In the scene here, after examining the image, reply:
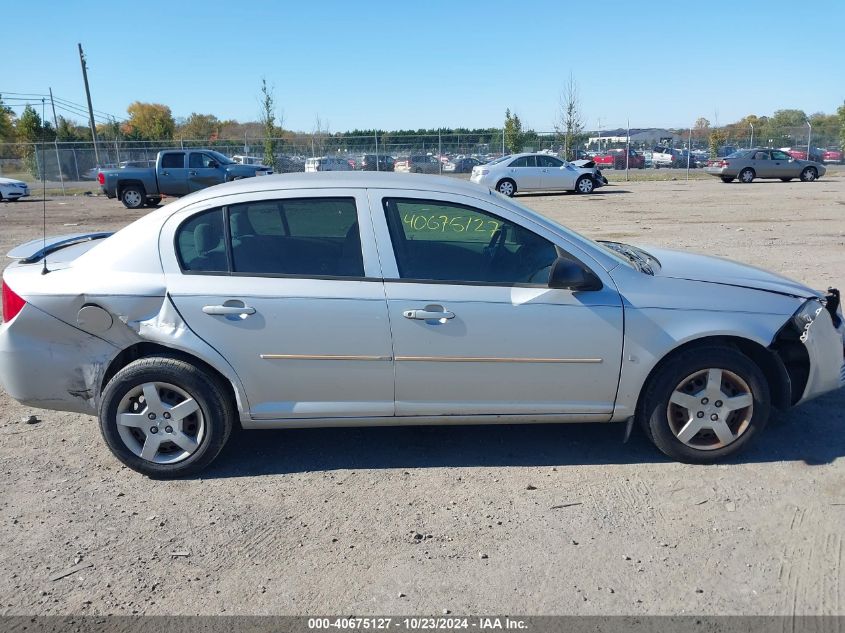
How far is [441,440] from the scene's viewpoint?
4625mm

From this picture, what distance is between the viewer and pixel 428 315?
154 inches

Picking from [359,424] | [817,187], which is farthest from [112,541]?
[817,187]

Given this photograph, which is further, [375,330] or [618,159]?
[618,159]

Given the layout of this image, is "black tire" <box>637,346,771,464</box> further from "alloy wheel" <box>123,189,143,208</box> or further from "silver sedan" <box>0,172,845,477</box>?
"alloy wheel" <box>123,189,143,208</box>

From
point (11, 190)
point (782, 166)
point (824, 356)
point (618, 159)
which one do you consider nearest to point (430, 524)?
point (824, 356)

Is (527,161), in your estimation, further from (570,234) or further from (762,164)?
(570,234)

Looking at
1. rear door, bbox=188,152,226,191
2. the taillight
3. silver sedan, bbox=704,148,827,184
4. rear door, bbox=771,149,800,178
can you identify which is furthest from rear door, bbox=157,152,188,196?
rear door, bbox=771,149,800,178

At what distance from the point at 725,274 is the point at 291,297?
263 centimetres

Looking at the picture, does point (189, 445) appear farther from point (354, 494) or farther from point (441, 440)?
point (441, 440)

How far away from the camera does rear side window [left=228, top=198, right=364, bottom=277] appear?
407 centimetres

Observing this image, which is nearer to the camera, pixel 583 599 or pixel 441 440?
pixel 583 599

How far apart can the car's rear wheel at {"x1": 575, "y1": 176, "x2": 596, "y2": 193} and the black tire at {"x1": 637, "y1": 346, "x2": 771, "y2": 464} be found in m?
22.3

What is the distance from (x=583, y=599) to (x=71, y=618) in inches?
84.9

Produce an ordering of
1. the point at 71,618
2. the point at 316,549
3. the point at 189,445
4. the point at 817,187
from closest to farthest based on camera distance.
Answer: the point at 71,618
the point at 316,549
the point at 189,445
the point at 817,187
